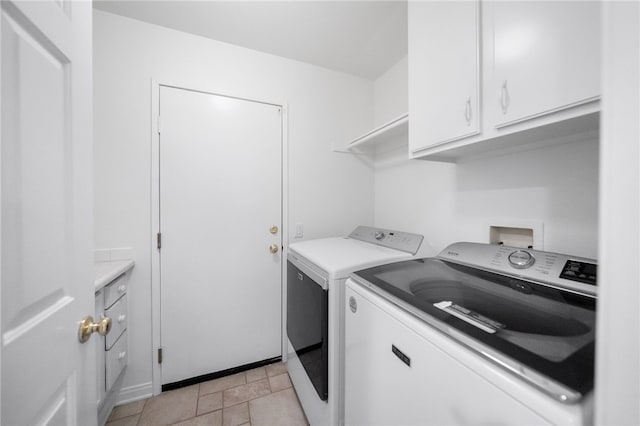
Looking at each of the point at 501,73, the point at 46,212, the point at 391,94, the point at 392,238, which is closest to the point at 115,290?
→ the point at 46,212

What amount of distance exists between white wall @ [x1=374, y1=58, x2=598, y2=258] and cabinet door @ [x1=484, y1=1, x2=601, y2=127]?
0.43 metres

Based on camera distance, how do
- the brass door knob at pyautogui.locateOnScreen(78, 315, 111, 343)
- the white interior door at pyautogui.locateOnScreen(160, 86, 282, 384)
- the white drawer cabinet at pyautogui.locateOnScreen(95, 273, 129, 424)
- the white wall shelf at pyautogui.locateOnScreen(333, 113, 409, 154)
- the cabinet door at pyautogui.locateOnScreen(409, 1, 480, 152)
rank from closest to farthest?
the brass door knob at pyautogui.locateOnScreen(78, 315, 111, 343) < the cabinet door at pyautogui.locateOnScreen(409, 1, 480, 152) < the white drawer cabinet at pyautogui.locateOnScreen(95, 273, 129, 424) < the white wall shelf at pyautogui.locateOnScreen(333, 113, 409, 154) < the white interior door at pyautogui.locateOnScreen(160, 86, 282, 384)

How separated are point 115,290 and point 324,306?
129 centimetres

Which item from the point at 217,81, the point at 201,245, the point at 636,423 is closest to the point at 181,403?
the point at 201,245

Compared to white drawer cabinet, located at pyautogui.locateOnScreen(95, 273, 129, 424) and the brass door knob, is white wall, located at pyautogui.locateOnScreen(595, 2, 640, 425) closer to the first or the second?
the brass door knob

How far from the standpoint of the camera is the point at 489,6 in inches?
34.4

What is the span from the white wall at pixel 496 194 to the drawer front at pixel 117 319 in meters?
2.07

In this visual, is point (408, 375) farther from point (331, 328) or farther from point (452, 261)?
point (452, 261)

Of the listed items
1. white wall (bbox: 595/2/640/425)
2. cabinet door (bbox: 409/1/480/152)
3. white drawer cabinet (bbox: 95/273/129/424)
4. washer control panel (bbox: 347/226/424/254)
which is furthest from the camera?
washer control panel (bbox: 347/226/424/254)

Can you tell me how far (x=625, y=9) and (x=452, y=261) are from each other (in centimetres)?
113

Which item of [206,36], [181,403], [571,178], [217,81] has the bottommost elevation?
[181,403]

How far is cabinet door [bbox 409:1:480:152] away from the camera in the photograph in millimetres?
944

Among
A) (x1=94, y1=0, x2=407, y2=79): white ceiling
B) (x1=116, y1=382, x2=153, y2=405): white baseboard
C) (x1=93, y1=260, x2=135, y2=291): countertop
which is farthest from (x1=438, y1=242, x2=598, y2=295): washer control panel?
(x1=116, y1=382, x2=153, y2=405): white baseboard

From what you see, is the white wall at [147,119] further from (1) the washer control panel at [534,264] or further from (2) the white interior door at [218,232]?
(1) the washer control panel at [534,264]
